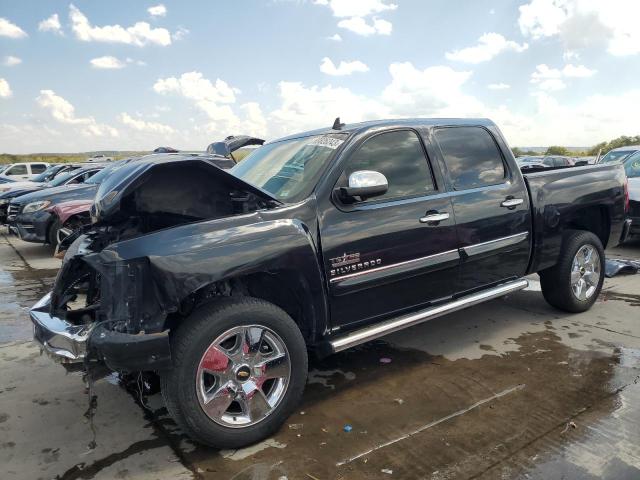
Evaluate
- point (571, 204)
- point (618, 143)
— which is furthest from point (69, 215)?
point (618, 143)

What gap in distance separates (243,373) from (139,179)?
50.0 inches

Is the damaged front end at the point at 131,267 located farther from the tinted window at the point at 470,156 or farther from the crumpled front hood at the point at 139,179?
the tinted window at the point at 470,156

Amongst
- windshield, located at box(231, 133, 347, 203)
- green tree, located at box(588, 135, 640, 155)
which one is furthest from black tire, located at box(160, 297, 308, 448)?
green tree, located at box(588, 135, 640, 155)

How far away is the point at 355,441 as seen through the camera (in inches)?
115

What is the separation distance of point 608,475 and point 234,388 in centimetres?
202

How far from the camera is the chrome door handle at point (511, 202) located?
167 inches

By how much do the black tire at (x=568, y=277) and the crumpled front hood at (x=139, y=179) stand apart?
125 inches

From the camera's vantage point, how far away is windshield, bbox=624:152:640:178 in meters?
9.21

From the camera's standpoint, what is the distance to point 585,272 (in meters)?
5.08

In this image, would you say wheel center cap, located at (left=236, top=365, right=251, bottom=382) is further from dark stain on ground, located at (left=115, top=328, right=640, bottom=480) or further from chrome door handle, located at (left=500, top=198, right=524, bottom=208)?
chrome door handle, located at (left=500, top=198, right=524, bottom=208)

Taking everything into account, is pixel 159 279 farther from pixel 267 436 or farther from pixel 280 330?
pixel 267 436

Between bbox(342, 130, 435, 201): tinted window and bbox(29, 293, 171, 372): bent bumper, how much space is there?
Answer: 1.72 m

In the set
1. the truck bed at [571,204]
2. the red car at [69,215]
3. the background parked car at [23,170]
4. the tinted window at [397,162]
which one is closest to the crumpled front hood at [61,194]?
the red car at [69,215]

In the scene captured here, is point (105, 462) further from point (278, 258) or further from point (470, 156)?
point (470, 156)
